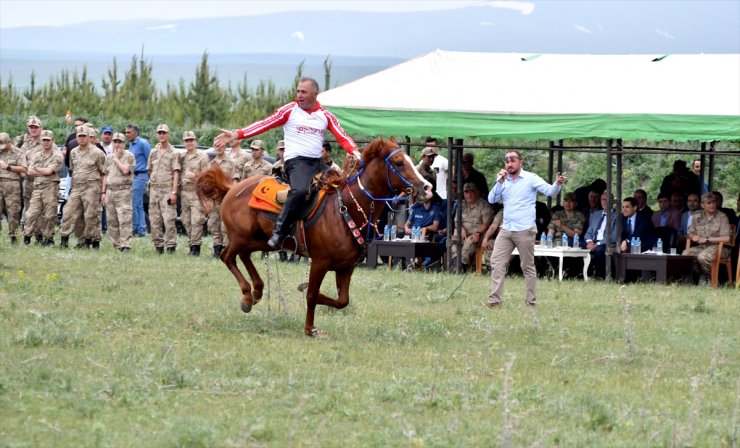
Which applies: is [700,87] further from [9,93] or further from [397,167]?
[9,93]

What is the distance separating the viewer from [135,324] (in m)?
13.4

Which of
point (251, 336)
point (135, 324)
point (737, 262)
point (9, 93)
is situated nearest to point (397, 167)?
point (251, 336)

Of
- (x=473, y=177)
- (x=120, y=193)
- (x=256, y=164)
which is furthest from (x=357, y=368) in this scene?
(x=120, y=193)

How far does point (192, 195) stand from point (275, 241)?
9282 millimetres

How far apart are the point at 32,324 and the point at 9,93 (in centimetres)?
5664

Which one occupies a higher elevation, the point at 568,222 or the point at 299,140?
the point at 299,140

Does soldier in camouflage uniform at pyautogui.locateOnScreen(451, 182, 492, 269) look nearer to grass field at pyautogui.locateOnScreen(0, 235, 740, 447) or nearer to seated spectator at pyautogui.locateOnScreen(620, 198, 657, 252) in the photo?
seated spectator at pyautogui.locateOnScreen(620, 198, 657, 252)

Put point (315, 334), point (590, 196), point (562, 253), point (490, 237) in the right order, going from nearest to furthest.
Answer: point (315, 334), point (562, 253), point (490, 237), point (590, 196)

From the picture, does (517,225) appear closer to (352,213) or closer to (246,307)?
(352,213)

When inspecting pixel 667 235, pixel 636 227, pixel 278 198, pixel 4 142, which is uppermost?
pixel 4 142

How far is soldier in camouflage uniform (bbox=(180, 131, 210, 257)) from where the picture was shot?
22266mm

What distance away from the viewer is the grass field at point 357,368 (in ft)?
29.4

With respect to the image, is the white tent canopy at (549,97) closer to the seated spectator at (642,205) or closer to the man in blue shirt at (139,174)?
the seated spectator at (642,205)

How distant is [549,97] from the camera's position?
2103cm
